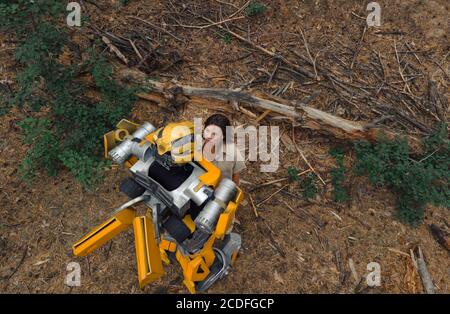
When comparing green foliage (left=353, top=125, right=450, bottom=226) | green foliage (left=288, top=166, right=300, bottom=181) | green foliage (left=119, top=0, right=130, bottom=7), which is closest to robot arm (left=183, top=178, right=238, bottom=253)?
green foliage (left=288, top=166, right=300, bottom=181)

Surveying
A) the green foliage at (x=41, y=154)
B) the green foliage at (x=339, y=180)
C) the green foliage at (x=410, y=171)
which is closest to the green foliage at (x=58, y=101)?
the green foliage at (x=41, y=154)

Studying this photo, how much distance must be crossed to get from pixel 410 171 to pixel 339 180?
2.86 ft

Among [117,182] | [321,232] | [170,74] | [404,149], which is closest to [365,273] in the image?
[321,232]

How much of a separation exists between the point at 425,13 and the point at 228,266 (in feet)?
18.9

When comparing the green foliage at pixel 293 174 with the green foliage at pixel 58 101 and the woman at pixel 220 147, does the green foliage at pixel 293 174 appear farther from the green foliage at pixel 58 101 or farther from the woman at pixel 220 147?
the green foliage at pixel 58 101

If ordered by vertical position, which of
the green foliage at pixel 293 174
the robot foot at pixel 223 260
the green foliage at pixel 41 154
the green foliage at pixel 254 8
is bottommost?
the robot foot at pixel 223 260

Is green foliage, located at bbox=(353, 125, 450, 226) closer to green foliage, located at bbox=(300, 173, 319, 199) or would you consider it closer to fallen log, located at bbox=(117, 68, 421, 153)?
fallen log, located at bbox=(117, 68, 421, 153)

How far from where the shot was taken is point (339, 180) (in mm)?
4734

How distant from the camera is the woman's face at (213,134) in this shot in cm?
318

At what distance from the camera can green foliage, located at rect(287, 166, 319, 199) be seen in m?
4.77

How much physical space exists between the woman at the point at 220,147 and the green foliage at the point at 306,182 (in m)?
1.57

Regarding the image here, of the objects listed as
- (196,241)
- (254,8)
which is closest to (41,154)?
(196,241)

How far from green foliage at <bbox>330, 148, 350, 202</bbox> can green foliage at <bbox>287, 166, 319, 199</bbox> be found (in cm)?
25

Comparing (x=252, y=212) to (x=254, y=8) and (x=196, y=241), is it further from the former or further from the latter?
(x=254, y=8)
